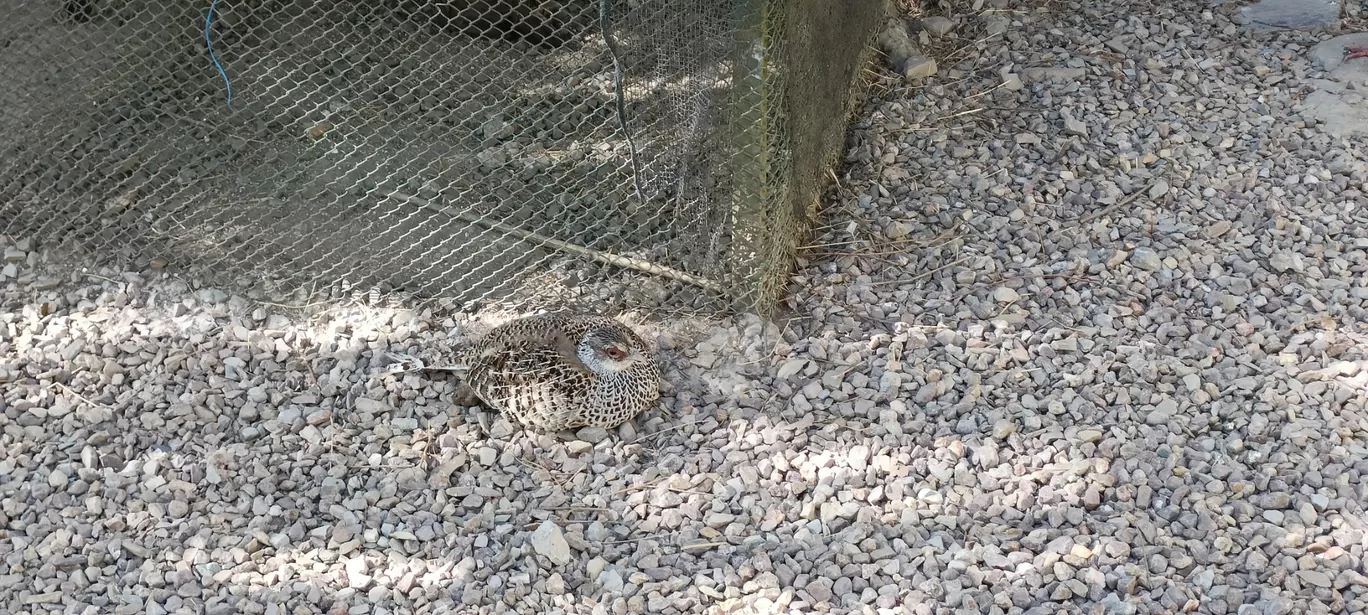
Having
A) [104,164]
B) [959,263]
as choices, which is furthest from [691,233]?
[104,164]

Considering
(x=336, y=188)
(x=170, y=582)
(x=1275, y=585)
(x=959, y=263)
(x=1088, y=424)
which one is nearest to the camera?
(x=1275, y=585)

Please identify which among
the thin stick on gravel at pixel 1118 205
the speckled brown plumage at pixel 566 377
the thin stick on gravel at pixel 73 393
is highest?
the thin stick on gravel at pixel 73 393

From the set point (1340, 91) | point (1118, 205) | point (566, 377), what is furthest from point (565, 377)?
point (1340, 91)

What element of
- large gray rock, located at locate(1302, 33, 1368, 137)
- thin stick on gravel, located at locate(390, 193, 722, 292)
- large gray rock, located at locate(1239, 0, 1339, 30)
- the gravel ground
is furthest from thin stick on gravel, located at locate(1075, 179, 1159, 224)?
large gray rock, located at locate(1239, 0, 1339, 30)

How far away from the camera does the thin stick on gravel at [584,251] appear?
371 cm

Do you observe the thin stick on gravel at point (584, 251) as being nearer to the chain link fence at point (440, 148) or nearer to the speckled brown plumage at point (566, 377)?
the chain link fence at point (440, 148)

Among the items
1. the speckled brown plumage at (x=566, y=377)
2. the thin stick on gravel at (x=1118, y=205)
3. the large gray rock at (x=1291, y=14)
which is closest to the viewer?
the speckled brown plumage at (x=566, y=377)

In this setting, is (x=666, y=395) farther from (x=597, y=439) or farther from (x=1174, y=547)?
(x=1174, y=547)

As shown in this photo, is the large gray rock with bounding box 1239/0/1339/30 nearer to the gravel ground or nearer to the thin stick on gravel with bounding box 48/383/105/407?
the gravel ground

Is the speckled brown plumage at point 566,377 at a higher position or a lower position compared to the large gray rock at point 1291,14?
higher

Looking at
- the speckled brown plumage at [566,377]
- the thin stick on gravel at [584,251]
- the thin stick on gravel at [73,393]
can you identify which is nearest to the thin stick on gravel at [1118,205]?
the thin stick on gravel at [584,251]

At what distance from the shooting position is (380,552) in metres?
3.00

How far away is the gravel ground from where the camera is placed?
112 inches

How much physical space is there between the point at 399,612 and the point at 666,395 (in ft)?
3.37
